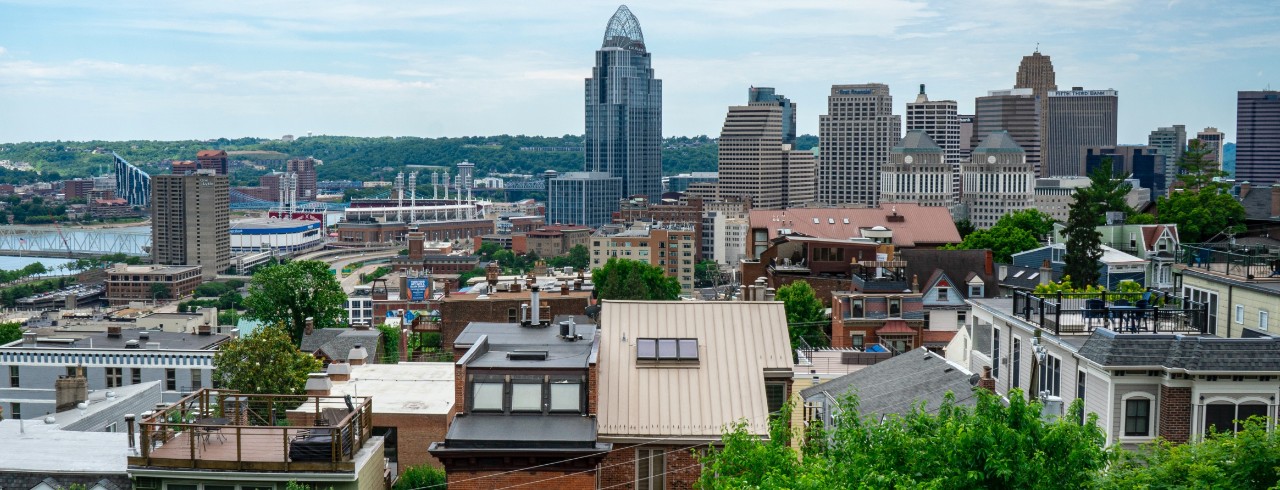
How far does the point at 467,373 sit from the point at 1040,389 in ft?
32.3

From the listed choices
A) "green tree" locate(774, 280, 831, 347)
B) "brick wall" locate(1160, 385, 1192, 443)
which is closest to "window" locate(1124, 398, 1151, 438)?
"brick wall" locate(1160, 385, 1192, 443)

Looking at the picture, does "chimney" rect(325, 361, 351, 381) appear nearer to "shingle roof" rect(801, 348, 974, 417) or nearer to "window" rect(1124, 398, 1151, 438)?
"shingle roof" rect(801, 348, 974, 417)

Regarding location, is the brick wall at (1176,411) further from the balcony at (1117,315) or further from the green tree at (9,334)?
the green tree at (9,334)

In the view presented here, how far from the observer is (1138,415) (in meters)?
20.8

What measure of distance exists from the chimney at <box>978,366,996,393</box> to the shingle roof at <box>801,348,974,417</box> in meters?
0.22

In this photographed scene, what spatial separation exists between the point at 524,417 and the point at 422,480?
427cm

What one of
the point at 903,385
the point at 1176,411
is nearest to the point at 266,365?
the point at 903,385

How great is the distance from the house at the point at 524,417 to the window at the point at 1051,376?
24.9ft

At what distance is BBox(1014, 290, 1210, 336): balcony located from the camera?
2309 cm

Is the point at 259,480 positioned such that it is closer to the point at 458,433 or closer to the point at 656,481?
the point at 458,433

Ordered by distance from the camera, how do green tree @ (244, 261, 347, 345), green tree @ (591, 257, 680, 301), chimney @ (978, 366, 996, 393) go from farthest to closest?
green tree @ (591, 257, 680, 301) → green tree @ (244, 261, 347, 345) → chimney @ (978, 366, 996, 393)

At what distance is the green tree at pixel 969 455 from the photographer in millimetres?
16516

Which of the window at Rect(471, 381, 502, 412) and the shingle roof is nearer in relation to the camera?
the window at Rect(471, 381, 502, 412)

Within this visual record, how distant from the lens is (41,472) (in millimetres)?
20500
